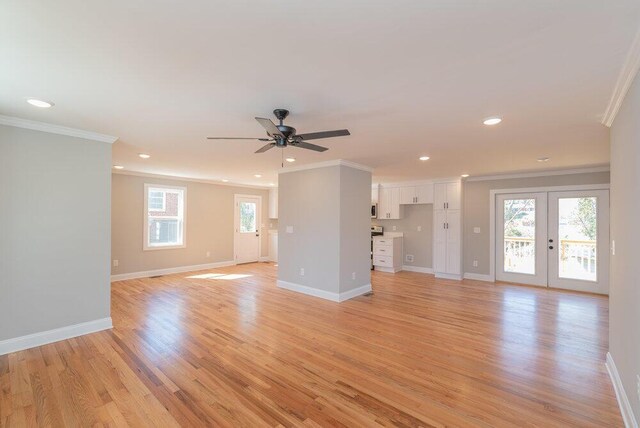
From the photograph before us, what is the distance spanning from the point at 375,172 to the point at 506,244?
345 centimetres

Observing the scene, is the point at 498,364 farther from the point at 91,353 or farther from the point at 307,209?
the point at 91,353

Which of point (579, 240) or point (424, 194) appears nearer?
point (579, 240)

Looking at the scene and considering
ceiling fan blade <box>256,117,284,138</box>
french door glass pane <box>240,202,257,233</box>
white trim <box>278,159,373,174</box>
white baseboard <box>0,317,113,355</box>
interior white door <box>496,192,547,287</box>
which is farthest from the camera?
french door glass pane <box>240,202,257,233</box>

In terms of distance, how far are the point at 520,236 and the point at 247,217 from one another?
711 centimetres

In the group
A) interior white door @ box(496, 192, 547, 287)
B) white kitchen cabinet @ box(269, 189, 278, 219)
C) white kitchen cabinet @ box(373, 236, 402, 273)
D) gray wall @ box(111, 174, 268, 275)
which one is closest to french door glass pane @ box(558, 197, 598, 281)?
interior white door @ box(496, 192, 547, 287)

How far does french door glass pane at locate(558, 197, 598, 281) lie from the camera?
5.51 meters

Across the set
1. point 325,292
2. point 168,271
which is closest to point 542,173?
Answer: point 325,292

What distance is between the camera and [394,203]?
779 centimetres

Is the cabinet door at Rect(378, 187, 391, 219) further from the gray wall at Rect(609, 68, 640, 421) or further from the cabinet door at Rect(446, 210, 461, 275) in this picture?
the gray wall at Rect(609, 68, 640, 421)

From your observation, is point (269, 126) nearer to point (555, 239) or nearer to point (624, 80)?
point (624, 80)

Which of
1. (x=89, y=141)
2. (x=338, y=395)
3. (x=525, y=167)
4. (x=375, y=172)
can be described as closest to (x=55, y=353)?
(x=89, y=141)

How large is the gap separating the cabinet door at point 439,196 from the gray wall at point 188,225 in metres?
5.05

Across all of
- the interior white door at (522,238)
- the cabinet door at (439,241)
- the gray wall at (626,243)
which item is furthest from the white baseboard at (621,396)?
the cabinet door at (439,241)

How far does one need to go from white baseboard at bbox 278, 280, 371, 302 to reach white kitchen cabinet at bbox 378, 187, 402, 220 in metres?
2.82
